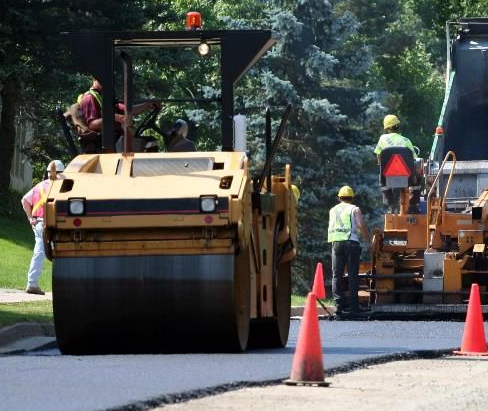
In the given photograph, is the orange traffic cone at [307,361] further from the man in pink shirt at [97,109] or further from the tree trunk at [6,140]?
the tree trunk at [6,140]

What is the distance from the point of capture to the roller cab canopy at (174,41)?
13.2 meters

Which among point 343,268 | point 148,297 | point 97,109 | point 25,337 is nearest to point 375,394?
Result: point 148,297

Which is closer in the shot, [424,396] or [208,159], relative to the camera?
[424,396]

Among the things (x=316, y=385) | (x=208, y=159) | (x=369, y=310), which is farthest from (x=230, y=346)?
(x=369, y=310)

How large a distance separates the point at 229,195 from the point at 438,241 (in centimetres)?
886

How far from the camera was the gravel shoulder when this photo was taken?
29.5 ft

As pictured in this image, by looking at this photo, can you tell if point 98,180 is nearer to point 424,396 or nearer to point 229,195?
point 229,195

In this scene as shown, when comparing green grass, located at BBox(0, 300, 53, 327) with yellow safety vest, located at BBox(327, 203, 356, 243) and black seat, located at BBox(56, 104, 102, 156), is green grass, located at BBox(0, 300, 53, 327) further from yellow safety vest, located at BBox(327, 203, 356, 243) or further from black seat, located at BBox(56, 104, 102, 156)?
yellow safety vest, located at BBox(327, 203, 356, 243)

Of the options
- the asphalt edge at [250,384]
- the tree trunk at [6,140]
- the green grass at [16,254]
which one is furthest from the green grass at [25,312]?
the tree trunk at [6,140]

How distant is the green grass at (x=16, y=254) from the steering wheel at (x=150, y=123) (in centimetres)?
947

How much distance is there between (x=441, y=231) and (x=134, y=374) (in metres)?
10.5

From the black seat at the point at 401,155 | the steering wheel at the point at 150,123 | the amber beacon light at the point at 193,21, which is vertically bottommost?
the black seat at the point at 401,155

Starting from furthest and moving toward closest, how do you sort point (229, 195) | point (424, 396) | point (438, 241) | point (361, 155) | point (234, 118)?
point (361, 155) → point (438, 241) → point (234, 118) → point (229, 195) → point (424, 396)

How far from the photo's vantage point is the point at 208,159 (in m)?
12.6
